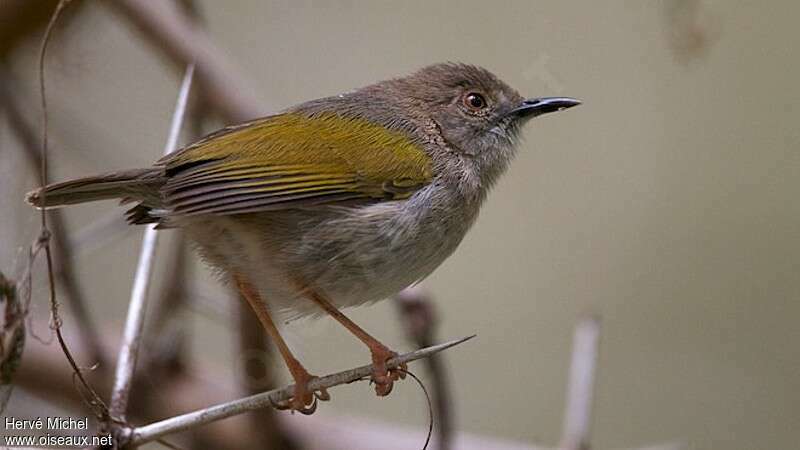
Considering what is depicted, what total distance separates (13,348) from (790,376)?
171 inches

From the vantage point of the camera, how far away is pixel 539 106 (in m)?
3.77

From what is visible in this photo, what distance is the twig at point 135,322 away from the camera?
9.33 feet

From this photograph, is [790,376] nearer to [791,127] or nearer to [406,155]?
[791,127]

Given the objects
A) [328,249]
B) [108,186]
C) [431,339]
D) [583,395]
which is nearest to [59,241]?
[108,186]

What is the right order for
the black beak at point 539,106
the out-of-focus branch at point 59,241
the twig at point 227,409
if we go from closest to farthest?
1. the twig at point 227,409
2. the black beak at point 539,106
3. the out-of-focus branch at point 59,241

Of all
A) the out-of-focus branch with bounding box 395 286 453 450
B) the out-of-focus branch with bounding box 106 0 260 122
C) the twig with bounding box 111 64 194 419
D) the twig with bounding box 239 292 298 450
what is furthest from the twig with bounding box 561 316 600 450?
the out-of-focus branch with bounding box 106 0 260 122

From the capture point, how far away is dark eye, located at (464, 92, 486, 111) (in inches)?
153

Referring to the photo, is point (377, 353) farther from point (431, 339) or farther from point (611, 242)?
point (611, 242)

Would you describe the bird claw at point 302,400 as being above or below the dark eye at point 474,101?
below

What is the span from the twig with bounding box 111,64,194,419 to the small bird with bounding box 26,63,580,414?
8 cm

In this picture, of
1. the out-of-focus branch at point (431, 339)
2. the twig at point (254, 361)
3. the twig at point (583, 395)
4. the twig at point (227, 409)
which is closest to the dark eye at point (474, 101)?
the out-of-focus branch at point (431, 339)

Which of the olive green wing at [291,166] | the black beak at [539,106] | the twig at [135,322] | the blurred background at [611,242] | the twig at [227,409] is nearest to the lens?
the twig at [227,409]

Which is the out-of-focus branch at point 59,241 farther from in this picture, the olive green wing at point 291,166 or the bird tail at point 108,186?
the olive green wing at point 291,166

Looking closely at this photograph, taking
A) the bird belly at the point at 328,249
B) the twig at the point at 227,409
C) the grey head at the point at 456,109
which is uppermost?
the grey head at the point at 456,109
